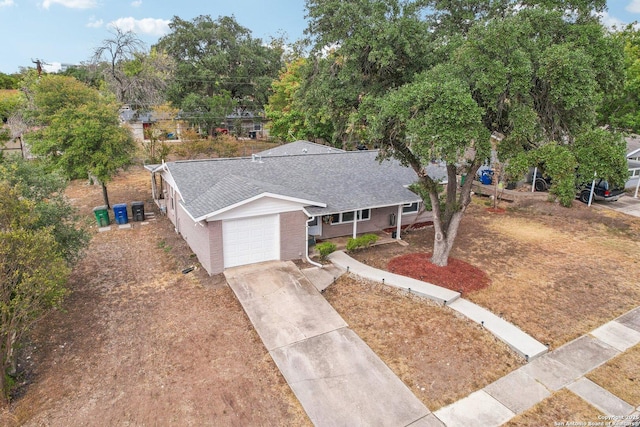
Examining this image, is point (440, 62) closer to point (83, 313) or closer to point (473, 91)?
point (473, 91)

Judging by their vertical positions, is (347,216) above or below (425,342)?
above

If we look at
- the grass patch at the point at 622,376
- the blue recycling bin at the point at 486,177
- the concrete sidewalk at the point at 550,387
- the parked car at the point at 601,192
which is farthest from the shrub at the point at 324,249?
the parked car at the point at 601,192

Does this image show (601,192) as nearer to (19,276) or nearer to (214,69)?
(19,276)

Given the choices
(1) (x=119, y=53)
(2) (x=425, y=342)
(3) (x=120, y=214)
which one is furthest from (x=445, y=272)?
(1) (x=119, y=53)

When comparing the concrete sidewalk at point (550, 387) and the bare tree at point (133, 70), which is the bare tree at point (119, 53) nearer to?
the bare tree at point (133, 70)

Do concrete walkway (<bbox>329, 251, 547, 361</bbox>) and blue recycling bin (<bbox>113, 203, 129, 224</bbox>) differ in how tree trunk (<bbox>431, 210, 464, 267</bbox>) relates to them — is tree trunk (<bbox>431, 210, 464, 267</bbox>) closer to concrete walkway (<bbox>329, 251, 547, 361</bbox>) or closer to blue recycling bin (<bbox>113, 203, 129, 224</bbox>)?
concrete walkway (<bbox>329, 251, 547, 361</bbox>)

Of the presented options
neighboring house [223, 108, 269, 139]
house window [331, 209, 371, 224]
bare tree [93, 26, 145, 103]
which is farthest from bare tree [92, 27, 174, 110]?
house window [331, 209, 371, 224]
